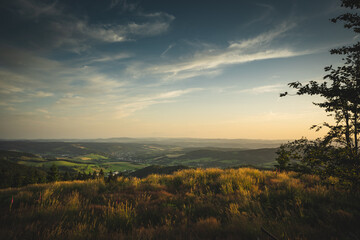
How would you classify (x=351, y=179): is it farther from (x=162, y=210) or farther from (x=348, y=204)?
(x=162, y=210)

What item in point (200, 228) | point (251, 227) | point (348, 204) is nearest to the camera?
point (251, 227)

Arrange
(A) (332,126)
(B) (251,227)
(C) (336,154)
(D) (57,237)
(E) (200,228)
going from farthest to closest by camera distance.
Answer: (A) (332,126)
(C) (336,154)
(E) (200,228)
(B) (251,227)
(D) (57,237)

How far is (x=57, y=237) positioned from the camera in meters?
3.46

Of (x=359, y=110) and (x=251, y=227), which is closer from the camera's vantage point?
(x=251, y=227)

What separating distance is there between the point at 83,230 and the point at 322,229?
18.6 ft

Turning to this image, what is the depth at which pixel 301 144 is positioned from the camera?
6371 millimetres

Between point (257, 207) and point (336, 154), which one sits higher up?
point (336, 154)

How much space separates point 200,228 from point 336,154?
17.0 ft

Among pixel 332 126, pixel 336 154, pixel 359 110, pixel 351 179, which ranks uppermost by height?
pixel 359 110

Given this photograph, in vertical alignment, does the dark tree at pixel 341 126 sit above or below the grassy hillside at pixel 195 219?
above

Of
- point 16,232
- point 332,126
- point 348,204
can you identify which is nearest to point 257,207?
point 348,204

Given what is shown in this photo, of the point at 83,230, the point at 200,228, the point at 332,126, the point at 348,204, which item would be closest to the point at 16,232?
the point at 83,230

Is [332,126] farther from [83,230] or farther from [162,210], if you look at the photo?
[83,230]

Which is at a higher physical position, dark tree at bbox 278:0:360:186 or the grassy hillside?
dark tree at bbox 278:0:360:186
